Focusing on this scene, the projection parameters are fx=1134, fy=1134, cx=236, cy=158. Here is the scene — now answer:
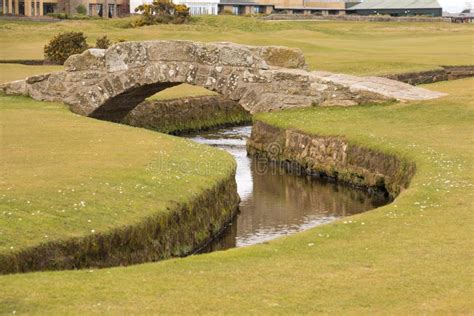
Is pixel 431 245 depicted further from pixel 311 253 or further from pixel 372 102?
pixel 372 102

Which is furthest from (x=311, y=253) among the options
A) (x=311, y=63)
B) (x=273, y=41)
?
(x=273, y=41)

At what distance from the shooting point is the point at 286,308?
492 inches

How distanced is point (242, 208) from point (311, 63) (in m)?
30.9

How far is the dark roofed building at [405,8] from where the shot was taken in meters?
161

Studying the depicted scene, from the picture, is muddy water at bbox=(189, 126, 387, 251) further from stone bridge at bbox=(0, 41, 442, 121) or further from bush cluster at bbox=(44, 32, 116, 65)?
bush cluster at bbox=(44, 32, 116, 65)

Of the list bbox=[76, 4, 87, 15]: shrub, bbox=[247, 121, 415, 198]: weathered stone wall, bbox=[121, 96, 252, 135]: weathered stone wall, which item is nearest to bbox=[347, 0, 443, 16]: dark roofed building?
bbox=[76, 4, 87, 15]: shrub

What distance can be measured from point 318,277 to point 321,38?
73858 mm

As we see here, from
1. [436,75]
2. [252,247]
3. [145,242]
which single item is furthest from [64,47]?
[252,247]

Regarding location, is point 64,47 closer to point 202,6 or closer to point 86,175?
point 86,175

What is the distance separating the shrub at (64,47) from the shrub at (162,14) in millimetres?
26520

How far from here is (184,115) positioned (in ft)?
130

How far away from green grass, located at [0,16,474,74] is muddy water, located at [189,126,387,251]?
21647 millimetres

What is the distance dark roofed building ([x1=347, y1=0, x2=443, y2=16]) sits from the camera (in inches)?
6334

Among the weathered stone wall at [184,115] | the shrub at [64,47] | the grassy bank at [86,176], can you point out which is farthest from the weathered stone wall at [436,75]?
the grassy bank at [86,176]
